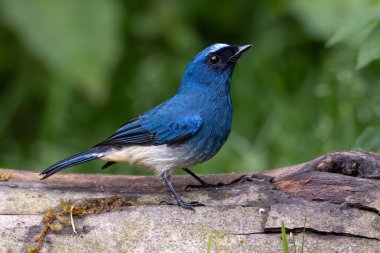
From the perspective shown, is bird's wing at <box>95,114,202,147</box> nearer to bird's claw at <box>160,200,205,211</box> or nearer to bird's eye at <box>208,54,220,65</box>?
bird's eye at <box>208,54,220,65</box>

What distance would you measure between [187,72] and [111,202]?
1.31m

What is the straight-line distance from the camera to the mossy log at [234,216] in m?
4.39

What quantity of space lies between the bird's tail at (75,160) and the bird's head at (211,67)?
78cm

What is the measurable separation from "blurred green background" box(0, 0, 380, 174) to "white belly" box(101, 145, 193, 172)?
1381 millimetres

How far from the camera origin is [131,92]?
26.0 feet

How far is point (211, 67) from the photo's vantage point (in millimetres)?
5605

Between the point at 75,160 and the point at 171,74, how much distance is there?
2935mm

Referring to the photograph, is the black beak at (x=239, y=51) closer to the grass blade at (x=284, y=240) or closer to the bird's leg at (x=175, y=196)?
the bird's leg at (x=175, y=196)

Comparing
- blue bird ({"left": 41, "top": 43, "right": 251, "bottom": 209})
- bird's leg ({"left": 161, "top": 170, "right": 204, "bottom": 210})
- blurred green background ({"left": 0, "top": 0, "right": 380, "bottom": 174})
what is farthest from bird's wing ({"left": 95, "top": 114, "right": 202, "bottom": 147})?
blurred green background ({"left": 0, "top": 0, "right": 380, "bottom": 174})

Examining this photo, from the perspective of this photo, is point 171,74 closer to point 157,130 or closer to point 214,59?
point 214,59

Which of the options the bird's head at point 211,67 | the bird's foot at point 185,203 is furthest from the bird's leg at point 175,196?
the bird's head at point 211,67

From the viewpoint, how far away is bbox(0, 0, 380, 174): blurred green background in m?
6.82

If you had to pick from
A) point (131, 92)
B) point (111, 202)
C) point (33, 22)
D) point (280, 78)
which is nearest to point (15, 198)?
point (111, 202)

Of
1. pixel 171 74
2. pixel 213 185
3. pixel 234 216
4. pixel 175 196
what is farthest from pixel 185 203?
pixel 171 74
